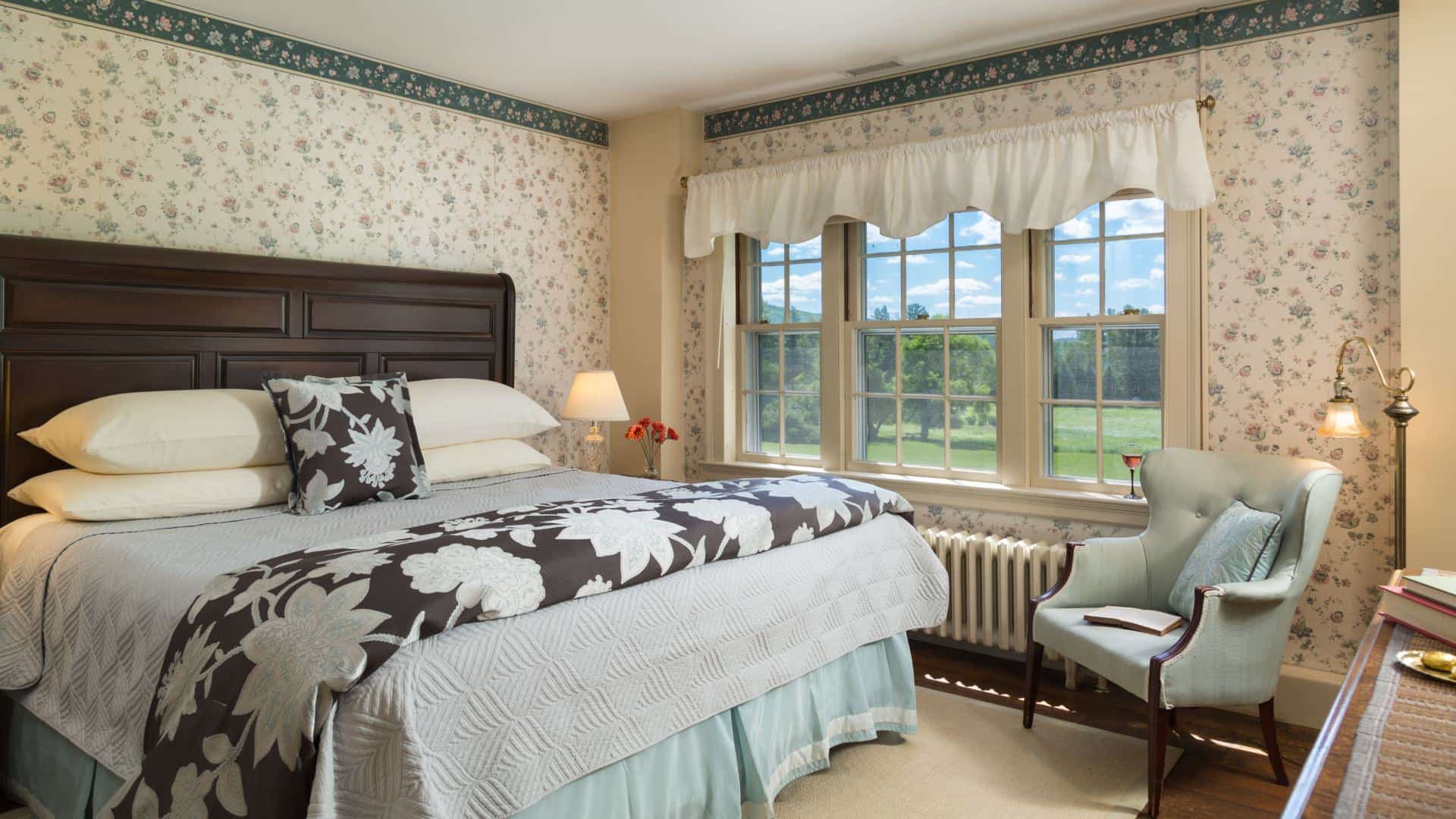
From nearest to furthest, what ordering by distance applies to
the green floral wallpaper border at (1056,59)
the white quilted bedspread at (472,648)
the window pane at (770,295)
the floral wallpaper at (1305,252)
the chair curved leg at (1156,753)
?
1. the white quilted bedspread at (472,648)
2. the chair curved leg at (1156,753)
3. the floral wallpaper at (1305,252)
4. the green floral wallpaper border at (1056,59)
5. the window pane at (770,295)

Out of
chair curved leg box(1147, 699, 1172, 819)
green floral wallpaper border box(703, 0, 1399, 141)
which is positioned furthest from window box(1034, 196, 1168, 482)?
chair curved leg box(1147, 699, 1172, 819)

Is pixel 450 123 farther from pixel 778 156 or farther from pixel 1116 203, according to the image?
pixel 1116 203

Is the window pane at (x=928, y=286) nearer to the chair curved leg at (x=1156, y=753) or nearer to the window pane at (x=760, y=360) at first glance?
the window pane at (x=760, y=360)

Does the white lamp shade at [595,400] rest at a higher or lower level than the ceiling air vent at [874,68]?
lower

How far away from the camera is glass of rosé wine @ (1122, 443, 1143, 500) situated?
11.0 ft

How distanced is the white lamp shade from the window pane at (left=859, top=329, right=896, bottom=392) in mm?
1172

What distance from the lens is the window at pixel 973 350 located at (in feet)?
11.5

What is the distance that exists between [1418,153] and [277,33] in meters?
4.10

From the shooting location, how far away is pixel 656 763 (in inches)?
79.0

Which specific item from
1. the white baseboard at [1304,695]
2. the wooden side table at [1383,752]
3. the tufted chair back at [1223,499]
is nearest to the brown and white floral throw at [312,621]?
the wooden side table at [1383,752]

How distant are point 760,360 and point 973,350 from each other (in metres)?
1.18

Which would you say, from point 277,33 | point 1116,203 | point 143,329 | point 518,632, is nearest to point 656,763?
point 518,632

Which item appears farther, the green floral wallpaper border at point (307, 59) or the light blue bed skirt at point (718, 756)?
the green floral wallpaper border at point (307, 59)

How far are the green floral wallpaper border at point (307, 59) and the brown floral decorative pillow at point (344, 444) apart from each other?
1413 millimetres
